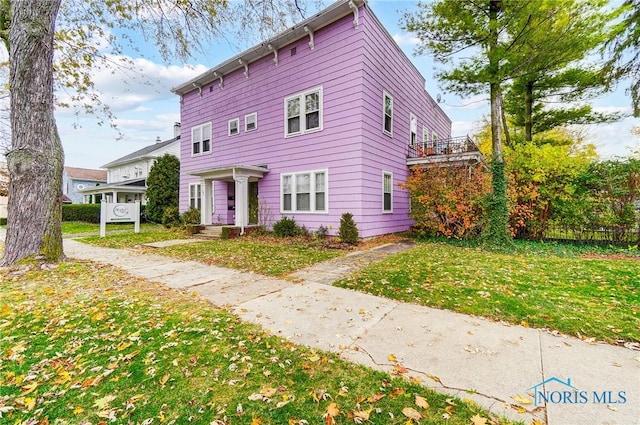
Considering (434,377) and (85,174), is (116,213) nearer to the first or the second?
(434,377)

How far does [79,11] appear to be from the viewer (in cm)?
786

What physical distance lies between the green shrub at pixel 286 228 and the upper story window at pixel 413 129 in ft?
22.1

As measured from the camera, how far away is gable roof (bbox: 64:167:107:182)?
3375 cm

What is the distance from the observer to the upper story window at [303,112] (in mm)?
10180

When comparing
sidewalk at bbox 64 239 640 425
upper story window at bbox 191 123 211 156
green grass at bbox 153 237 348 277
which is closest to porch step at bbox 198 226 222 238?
green grass at bbox 153 237 348 277

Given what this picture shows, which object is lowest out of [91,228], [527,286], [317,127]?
[527,286]

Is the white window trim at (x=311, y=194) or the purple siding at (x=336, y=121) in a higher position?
the purple siding at (x=336, y=121)

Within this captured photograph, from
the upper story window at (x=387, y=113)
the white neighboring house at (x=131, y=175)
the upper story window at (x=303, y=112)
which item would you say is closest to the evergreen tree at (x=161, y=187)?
the white neighboring house at (x=131, y=175)

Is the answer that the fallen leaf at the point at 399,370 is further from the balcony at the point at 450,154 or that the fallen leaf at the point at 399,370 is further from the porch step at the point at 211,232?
the porch step at the point at 211,232

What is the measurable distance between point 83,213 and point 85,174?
18460 millimetres

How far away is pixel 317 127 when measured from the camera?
10.2 m

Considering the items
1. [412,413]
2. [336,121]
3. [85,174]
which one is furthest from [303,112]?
[85,174]

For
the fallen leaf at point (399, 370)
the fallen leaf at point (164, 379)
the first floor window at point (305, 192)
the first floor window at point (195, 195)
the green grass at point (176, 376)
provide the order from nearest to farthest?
the green grass at point (176, 376) → the fallen leaf at point (164, 379) → the fallen leaf at point (399, 370) → the first floor window at point (305, 192) → the first floor window at point (195, 195)

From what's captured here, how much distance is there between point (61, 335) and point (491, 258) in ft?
26.4
